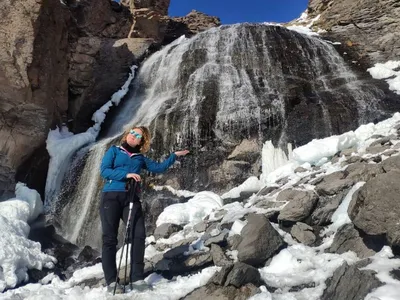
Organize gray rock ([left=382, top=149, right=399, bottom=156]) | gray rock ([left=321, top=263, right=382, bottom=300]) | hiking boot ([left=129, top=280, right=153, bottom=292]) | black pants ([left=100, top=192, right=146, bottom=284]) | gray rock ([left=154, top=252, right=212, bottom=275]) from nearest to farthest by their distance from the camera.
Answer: gray rock ([left=321, top=263, right=382, bottom=300])
hiking boot ([left=129, top=280, right=153, bottom=292])
black pants ([left=100, top=192, right=146, bottom=284])
gray rock ([left=154, top=252, right=212, bottom=275])
gray rock ([left=382, top=149, right=399, bottom=156])

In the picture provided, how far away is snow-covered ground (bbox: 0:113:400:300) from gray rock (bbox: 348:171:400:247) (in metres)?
0.27

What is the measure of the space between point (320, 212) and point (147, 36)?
27.4 metres

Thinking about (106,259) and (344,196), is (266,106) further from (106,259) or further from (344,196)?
(106,259)

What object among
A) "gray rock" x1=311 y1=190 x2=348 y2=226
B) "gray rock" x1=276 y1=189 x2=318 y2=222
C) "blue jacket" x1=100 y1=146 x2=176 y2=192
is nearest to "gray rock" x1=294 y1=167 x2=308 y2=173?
"gray rock" x1=276 y1=189 x2=318 y2=222

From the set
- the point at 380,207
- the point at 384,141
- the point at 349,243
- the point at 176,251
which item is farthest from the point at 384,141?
the point at 176,251

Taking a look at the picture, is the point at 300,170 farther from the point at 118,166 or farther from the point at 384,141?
the point at 118,166

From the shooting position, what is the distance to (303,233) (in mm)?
5805

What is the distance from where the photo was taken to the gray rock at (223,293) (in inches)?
168

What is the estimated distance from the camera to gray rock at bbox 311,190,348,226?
5.99 metres

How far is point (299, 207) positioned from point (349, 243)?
1.26 metres

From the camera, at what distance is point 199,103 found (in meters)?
14.6

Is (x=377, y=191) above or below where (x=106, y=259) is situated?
above

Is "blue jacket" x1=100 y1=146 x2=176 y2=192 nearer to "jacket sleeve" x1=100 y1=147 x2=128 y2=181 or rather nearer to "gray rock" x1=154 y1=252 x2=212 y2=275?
"jacket sleeve" x1=100 y1=147 x2=128 y2=181

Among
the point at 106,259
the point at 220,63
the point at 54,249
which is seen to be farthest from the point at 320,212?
the point at 220,63
